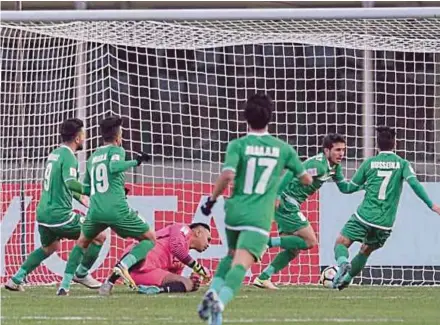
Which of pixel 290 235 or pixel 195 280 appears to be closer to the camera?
pixel 195 280

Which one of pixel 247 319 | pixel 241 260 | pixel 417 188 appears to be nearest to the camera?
pixel 241 260

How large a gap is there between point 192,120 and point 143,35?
151cm

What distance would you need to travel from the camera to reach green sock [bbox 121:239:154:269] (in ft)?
40.5

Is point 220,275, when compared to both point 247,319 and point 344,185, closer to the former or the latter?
point 247,319

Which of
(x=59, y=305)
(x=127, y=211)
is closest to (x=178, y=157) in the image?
(x=127, y=211)

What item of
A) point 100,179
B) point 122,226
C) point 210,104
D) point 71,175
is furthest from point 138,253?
point 210,104

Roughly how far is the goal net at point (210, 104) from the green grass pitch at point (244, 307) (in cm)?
200

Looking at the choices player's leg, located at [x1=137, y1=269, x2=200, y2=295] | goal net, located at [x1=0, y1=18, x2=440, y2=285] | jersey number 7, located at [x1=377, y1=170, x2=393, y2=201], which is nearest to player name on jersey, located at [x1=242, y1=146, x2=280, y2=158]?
player's leg, located at [x1=137, y1=269, x2=200, y2=295]

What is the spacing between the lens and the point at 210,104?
53.8ft

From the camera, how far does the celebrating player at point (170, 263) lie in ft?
42.3

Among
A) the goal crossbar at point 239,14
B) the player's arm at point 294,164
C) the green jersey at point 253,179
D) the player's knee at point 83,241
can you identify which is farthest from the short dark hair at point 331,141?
the green jersey at point 253,179

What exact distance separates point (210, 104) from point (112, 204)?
436 centimetres

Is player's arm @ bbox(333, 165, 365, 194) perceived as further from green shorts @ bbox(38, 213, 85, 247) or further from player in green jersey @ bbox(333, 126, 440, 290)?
green shorts @ bbox(38, 213, 85, 247)

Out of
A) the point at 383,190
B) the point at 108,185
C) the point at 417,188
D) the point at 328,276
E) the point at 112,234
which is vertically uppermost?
the point at 108,185
